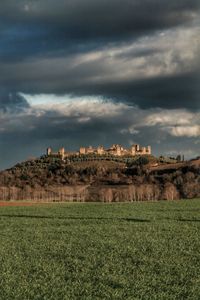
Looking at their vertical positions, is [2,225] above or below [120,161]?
below

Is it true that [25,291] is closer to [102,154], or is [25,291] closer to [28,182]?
[28,182]

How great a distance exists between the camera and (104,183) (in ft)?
305

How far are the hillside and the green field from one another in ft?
154

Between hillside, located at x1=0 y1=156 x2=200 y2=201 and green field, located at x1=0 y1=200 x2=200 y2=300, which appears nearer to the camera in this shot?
green field, located at x1=0 y1=200 x2=200 y2=300

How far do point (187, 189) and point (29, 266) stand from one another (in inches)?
2320

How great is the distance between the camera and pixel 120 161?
445 feet

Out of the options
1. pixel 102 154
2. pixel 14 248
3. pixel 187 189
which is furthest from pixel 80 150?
pixel 14 248

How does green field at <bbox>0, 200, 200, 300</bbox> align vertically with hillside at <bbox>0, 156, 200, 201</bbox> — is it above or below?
below

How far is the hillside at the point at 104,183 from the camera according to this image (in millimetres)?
71125

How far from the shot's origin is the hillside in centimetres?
7112

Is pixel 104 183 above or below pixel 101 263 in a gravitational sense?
above

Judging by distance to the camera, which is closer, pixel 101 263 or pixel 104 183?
pixel 101 263

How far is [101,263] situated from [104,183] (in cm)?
7858

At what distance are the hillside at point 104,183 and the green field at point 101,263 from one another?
154ft
